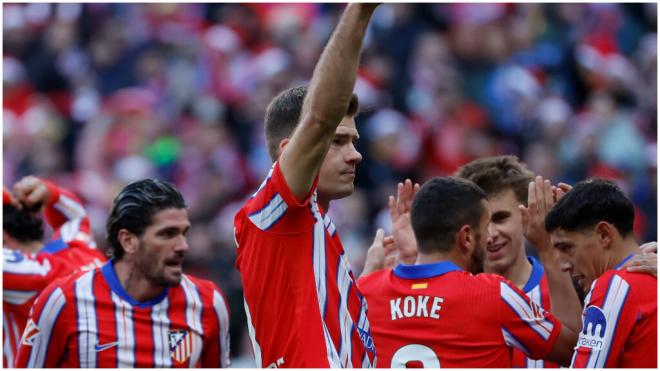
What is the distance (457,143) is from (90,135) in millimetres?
4026

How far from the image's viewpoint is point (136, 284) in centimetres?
550

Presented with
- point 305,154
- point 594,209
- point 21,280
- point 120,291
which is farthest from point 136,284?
point 594,209

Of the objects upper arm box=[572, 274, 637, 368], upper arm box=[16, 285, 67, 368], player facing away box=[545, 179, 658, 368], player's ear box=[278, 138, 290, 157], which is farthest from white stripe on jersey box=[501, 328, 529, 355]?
upper arm box=[16, 285, 67, 368]

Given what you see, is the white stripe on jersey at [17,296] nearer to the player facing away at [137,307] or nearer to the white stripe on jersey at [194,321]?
the player facing away at [137,307]

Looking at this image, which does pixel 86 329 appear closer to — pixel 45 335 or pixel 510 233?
pixel 45 335

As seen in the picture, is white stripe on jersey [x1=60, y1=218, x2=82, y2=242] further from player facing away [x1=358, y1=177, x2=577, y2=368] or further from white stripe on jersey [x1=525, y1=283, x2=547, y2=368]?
white stripe on jersey [x1=525, y1=283, x2=547, y2=368]

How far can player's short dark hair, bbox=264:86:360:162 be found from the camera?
4.01 meters

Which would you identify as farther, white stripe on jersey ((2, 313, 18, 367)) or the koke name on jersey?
white stripe on jersey ((2, 313, 18, 367))

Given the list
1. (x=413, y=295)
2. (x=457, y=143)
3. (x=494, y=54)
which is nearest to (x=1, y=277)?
(x=413, y=295)

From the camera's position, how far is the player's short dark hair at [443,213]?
472 centimetres

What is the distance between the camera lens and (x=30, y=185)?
249 inches

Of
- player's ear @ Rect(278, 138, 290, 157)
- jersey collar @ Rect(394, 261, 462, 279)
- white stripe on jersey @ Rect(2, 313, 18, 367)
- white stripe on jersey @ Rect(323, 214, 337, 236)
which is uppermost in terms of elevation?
player's ear @ Rect(278, 138, 290, 157)

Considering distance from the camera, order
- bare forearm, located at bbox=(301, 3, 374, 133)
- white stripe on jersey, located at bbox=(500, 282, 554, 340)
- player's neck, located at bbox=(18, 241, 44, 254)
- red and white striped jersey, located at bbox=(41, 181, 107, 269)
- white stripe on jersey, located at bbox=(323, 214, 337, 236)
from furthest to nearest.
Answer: player's neck, located at bbox=(18, 241, 44, 254) < red and white striped jersey, located at bbox=(41, 181, 107, 269) < white stripe on jersey, located at bbox=(500, 282, 554, 340) < white stripe on jersey, located at bbox=(323, 214, 337, 236) < bare forearm, located at bbox=(301, 3, 374, 133)

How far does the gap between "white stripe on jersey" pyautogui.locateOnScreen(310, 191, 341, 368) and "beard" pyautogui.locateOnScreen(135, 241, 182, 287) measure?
5.78 ft
